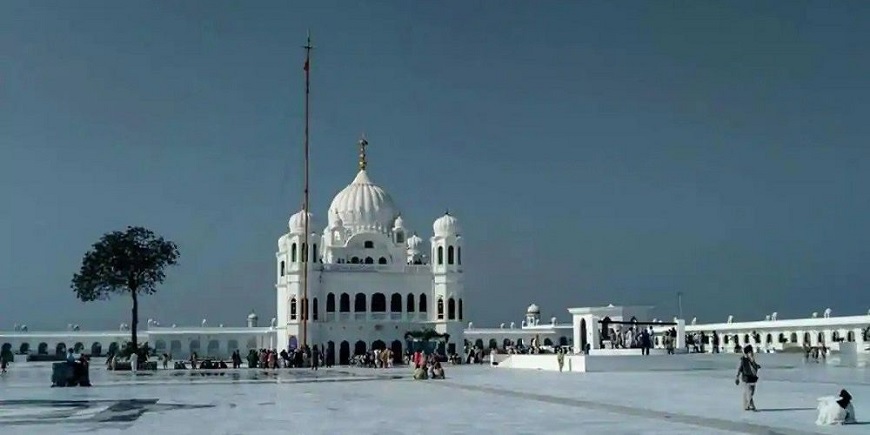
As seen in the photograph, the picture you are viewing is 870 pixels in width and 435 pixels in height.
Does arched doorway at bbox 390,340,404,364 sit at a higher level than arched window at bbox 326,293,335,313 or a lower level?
lower

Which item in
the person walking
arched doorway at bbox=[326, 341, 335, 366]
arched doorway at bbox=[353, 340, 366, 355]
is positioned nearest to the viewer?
the person walking

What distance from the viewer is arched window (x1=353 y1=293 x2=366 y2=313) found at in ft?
238

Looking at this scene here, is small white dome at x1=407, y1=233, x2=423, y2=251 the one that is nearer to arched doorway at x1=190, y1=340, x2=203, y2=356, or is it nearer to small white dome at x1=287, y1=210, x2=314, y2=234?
small white dome at x1=287, y1=210, x2=314, y2=234

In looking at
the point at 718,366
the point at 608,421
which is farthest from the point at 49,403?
the point at 718,366

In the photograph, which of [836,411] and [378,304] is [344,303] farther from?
[836,411]

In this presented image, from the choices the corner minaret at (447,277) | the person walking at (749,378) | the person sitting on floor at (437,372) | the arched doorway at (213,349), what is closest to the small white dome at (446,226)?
the corner minaret at (447,277)

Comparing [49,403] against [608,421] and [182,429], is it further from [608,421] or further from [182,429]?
[608,421]

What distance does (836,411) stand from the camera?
48.8ft

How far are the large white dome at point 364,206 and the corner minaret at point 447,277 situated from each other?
4.62m

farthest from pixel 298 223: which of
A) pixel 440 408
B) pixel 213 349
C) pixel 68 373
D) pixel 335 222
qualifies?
pixel 440 408

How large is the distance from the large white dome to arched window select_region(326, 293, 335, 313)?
7.74 metres

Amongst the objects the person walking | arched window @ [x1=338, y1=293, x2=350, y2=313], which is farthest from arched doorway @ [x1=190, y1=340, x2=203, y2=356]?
the person walking

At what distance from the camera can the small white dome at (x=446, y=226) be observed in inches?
2997

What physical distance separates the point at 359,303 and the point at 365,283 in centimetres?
140
